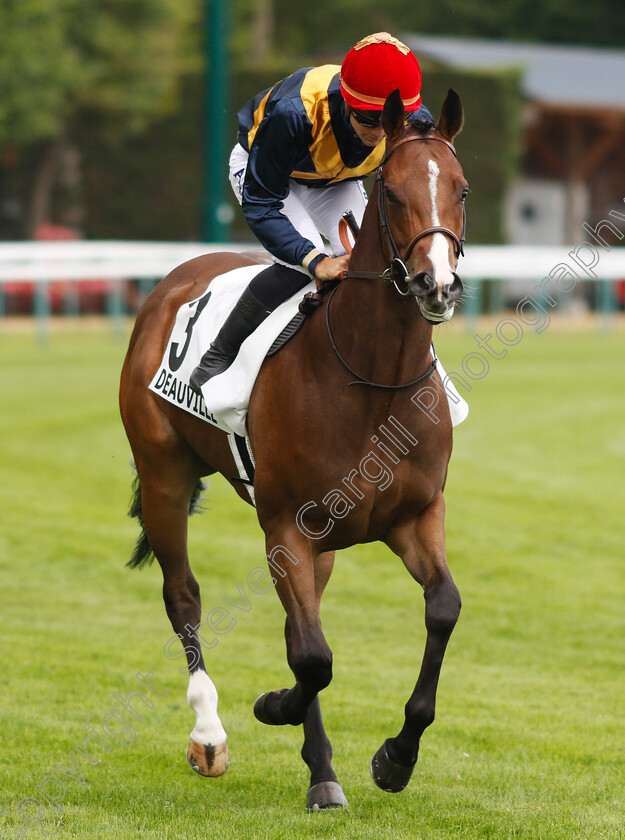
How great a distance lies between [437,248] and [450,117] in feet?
1.79

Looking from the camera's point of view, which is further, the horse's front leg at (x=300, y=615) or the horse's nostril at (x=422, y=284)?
the horse's front leg at (x=300, y=615)

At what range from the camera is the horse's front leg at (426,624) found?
4.10 m

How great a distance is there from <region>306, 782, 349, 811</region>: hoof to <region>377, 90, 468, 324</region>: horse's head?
1.74m

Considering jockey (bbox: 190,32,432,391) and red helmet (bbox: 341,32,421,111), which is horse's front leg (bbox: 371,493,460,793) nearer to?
jockey (bbox: 190,32,432,391)

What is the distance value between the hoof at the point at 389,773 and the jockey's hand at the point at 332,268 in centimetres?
154

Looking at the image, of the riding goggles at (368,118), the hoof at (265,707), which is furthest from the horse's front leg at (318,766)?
the riding goggles at (368,118)

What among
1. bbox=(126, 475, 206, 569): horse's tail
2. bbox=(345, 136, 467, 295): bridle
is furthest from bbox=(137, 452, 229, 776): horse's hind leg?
bbox=(345, 136, 467, 295): bridle

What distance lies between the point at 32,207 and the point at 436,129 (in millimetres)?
23280

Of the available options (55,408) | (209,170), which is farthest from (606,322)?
(55,408)

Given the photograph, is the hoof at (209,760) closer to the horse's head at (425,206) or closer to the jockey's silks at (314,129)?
the horse's head at (425,206)

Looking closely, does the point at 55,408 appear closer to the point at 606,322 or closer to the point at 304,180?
the point at 304,180

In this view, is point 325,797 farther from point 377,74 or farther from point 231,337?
point 377,74

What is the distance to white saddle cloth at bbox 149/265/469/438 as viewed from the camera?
4.49 metres

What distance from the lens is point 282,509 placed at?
14.0 feet
